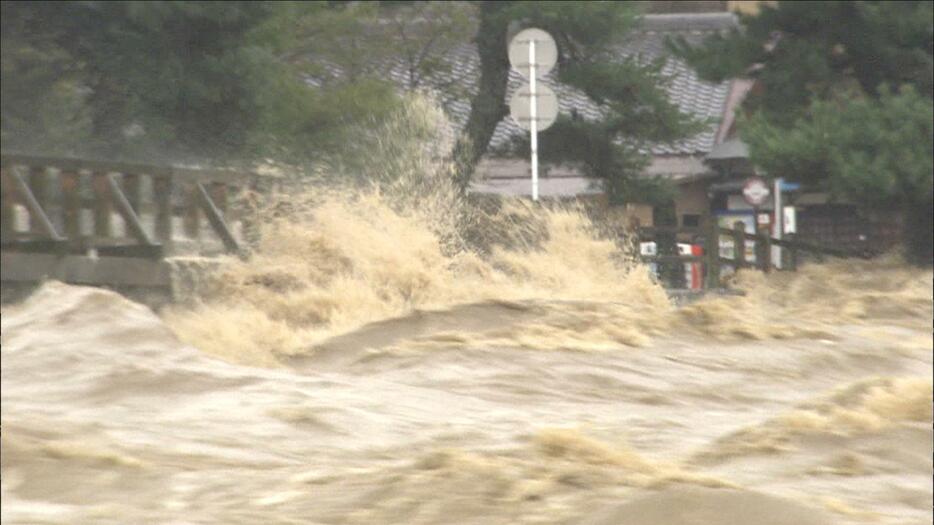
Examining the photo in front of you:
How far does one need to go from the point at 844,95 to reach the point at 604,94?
3.71 metres

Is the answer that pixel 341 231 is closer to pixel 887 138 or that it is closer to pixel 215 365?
pixel 215 365

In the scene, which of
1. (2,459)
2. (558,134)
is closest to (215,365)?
(2,459)

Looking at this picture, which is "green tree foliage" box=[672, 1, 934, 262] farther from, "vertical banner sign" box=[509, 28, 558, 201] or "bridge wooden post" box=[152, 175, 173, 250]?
"bridge wooden post" box=[152, 175, 173, 250]

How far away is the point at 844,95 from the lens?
16.6 metres

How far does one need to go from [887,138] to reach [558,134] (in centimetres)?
472

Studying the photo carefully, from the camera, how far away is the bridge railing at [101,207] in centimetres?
1093

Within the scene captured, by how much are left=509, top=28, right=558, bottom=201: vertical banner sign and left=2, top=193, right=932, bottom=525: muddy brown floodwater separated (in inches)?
170

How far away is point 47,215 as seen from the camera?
36.1ft

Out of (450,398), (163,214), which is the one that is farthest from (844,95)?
(450,398)

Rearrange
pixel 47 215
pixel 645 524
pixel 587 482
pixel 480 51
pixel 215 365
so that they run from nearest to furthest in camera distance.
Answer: pixel 645 524 → pixel 587 482 → pixel 215 365 → pixel 47 215 → pixel 480 51

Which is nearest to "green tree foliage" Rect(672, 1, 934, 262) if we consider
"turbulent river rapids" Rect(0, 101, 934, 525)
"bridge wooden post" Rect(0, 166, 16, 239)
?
"turbulent river rapids" Rect(0, 101, 934, 525)

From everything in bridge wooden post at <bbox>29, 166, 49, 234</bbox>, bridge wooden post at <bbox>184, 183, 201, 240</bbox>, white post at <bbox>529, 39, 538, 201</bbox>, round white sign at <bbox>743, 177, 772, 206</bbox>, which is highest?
white post at <bbox>529, 39, 538, 201</bbox>

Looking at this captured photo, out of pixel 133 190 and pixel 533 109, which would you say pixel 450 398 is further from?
pixel 533 109

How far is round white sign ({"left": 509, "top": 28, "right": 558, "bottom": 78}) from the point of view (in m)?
15.9
